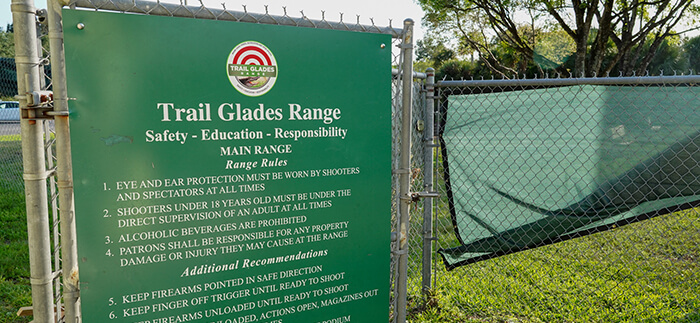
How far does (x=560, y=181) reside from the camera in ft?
12.2

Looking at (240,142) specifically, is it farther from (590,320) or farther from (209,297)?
(590,320)

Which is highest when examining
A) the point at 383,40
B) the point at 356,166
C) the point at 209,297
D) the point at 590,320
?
the point at 383,40

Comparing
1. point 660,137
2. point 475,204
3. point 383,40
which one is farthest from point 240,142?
point 660,137

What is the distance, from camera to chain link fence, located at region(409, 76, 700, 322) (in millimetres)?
3434

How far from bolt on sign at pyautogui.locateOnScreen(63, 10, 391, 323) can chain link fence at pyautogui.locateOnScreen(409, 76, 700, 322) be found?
1.49 m

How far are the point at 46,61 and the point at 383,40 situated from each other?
159 centimetres

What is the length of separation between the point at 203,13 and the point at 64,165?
860 millimetres

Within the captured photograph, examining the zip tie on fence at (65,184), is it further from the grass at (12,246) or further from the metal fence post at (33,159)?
the grass at (12,246)

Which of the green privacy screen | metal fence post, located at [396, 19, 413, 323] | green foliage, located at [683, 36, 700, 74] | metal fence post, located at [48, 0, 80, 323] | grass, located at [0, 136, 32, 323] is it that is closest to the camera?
metal fence post, located at [48, 0, 80, 323]

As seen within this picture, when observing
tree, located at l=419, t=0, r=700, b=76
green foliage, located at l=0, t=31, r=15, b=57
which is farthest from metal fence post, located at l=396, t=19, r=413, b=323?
green foliage, located at l=0, t=31, r=15, b=57

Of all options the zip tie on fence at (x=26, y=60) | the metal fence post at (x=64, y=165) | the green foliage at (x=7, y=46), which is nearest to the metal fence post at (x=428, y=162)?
the metal fence post at (x=64, y=165)

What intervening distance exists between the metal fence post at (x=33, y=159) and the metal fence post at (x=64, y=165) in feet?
0.32

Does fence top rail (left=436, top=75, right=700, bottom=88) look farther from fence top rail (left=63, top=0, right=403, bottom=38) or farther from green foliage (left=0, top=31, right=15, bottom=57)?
green foliage (left=0, top=31, right=15, bottom=57)

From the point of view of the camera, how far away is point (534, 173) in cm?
381
